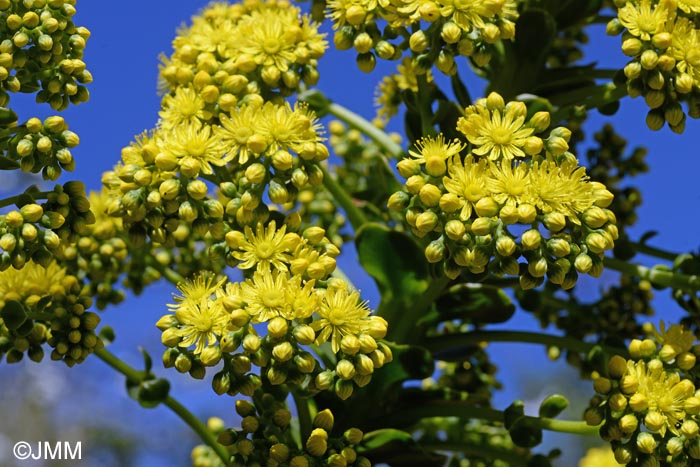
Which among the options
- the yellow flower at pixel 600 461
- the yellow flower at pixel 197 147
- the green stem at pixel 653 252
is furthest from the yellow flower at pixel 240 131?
the yellow flower at pixel 600 461

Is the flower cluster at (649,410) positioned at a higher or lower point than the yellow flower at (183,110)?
lower

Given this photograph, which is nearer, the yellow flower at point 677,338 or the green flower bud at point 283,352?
the green flower bud at point 283,352

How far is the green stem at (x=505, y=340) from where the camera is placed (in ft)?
7.45

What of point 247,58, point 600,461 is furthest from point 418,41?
point 600,461

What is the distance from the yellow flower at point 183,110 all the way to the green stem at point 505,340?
74 centimetres

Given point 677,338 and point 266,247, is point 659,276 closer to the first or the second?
point 677,338

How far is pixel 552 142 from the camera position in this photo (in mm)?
1875

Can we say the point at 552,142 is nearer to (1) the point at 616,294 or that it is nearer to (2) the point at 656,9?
(2) the point at 656,9

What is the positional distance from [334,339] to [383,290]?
1.77ft

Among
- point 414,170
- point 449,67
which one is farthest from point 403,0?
point 414,170

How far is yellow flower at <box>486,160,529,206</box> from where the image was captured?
1.75m

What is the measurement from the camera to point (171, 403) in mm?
2307

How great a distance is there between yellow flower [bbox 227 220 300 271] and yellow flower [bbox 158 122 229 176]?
0.60 ft

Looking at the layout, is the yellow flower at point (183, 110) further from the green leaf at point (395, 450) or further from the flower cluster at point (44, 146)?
the green leaf at point (395, 450)
